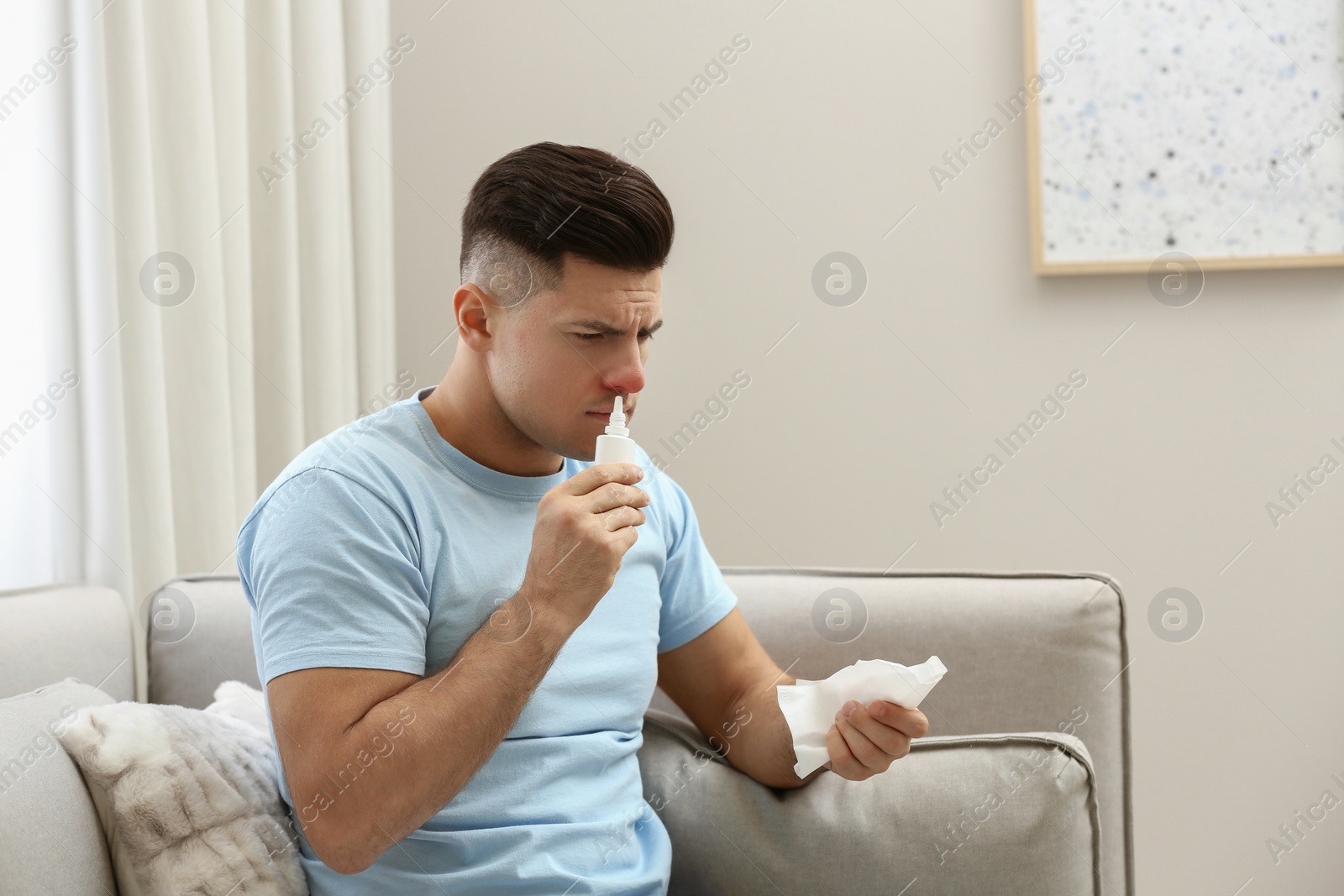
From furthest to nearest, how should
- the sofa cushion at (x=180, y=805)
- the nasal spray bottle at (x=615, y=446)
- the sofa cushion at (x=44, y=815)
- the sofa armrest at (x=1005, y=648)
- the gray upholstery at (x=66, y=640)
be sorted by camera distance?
1. the sofa armrest at (x=1005, y=648)
2. the gray upholstery at (x=66, y=640)
3. the nasal spray bottle at (x=615, y=446)
4. the sofa cushion at (x=180, y=805)
5. the sofa cushion at (x=44, y=815)

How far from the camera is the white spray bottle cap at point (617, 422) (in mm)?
1116

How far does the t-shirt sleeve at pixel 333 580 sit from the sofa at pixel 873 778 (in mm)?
239

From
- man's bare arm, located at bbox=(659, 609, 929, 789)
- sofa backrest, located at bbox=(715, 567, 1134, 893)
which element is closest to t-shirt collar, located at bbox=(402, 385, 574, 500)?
man's bare arm, located at bbox=(659, 609, 929, 789)

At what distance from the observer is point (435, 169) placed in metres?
2.23

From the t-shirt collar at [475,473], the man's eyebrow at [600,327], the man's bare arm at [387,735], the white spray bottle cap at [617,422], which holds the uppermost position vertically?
the man's eyebrow at [600,327]

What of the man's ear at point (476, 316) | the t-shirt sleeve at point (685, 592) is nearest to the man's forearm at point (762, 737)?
the t-shirt sleeve at point (685, 592)

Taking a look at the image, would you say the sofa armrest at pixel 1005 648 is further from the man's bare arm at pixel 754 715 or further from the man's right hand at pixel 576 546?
the man's right hand at pixel 576 546

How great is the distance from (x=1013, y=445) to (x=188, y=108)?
1.61m

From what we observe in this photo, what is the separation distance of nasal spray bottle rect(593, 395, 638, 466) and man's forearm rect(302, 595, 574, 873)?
174mm

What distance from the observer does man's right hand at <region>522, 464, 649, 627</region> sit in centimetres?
102

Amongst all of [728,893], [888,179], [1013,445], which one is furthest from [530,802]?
[888,179]

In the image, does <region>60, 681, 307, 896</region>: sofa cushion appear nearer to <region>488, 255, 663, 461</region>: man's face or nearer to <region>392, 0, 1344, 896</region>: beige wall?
<region>488, 255, 663, 461</region>: man's face

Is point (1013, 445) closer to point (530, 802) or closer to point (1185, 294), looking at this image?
point (1185, 294)

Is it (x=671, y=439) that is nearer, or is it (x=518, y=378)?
(x=518, y=378)
